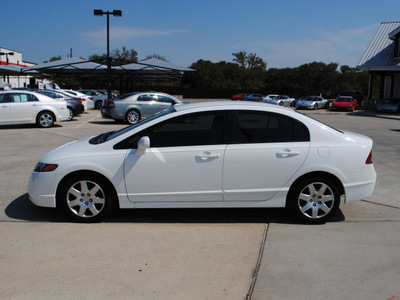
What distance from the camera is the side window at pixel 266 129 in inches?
197

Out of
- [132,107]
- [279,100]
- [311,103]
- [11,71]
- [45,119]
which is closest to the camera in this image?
[45,119]

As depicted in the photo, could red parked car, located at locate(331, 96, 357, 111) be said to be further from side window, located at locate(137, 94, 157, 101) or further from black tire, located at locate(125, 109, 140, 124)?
black tire, located at locate(125, 109, 140, 124)

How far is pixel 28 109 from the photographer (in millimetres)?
15523

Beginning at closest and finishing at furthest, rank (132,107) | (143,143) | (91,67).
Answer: (143,143) → (132,107) → (91,67)

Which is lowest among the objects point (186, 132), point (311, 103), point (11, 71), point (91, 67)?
point (311, 103)

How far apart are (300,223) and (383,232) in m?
0.99

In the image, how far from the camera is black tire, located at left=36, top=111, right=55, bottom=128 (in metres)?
15.8

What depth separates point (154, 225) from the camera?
16.5 feet

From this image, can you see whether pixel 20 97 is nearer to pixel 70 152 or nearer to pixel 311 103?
pixel 70 152

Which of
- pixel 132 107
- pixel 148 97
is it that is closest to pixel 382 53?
pixel 148 97

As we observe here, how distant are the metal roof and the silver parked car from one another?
71.7 feet

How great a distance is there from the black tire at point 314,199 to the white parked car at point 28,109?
1318 cm

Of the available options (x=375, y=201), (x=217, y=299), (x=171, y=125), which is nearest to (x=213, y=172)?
(x=171, y=125)

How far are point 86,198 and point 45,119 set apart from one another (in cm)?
1199
